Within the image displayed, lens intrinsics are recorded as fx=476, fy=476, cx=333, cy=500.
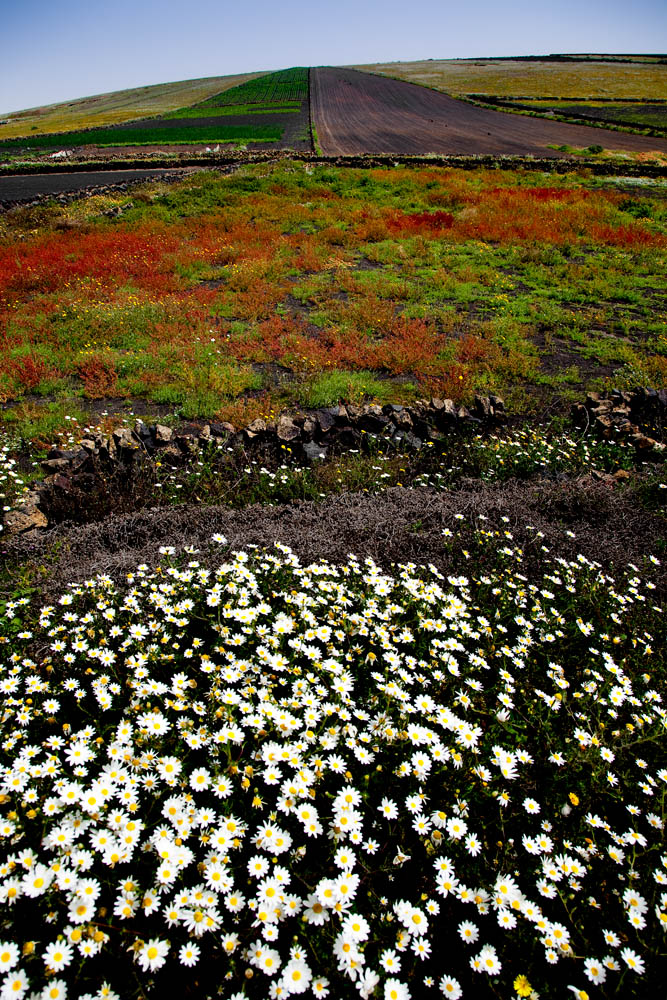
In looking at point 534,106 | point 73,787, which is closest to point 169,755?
point 73,787

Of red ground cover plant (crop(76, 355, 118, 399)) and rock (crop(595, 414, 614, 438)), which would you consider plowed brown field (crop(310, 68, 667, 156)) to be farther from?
rock (crop(595, 414, 614, 438))

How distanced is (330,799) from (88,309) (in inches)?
501

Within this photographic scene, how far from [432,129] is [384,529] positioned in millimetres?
61645

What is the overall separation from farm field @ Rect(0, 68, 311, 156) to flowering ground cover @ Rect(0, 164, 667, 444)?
27772 millimetres

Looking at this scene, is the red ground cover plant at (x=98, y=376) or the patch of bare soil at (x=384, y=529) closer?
→ the patch of bare soil at (x=384, y=529)

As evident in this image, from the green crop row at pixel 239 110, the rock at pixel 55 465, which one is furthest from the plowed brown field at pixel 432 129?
the rock at pixel 55 465

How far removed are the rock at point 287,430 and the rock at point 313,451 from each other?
19cm

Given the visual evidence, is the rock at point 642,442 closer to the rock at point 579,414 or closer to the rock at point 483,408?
the rock at point 579,414

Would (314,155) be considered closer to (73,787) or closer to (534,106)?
(73,787)

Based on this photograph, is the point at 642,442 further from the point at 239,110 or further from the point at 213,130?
the point at 239,110

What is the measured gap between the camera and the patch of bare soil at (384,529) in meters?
4.23

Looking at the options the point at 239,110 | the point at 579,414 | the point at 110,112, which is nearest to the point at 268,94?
the point at 239,110

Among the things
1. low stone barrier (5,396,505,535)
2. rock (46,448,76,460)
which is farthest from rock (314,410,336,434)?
rock (46,448,76,460)

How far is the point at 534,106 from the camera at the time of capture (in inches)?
2621
